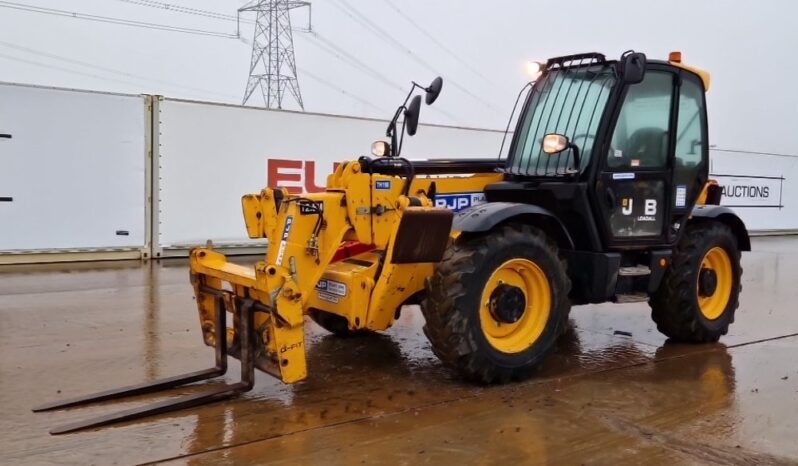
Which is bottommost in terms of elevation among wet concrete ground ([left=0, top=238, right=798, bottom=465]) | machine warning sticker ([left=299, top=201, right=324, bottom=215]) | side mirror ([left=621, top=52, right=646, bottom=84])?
wet concrete ground ([left=0, top=238, right=798, bottom=465])

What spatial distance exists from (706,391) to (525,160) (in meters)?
2.20

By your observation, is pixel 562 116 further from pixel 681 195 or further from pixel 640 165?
pixel 681 195

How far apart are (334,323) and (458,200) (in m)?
1.44

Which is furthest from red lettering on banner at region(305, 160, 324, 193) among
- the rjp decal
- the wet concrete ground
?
the rjp decal

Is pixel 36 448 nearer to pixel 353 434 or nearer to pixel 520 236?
pixel 353 434

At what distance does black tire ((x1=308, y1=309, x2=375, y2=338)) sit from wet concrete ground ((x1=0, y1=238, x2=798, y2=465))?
0.09m

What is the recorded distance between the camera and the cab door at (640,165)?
5648 millimetres

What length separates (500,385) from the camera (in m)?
5.00

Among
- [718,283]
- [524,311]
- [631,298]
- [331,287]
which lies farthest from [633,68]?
[331,287]

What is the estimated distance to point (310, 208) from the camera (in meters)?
4.88

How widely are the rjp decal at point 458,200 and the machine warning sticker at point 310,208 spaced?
4.16 feet

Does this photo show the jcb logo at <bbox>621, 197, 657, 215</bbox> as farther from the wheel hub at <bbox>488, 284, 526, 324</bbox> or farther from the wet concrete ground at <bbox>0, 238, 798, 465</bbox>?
the wheel hub at <bbox>488, 284, 526, 324</bbox>

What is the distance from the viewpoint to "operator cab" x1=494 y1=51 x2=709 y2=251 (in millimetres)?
5578

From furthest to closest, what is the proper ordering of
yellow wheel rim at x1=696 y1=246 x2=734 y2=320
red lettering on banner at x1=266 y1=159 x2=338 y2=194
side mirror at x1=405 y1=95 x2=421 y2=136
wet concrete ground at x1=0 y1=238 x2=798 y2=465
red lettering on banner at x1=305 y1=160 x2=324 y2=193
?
1. red lettering on banner at x1=305 y1=160 x2=324 y2=193
2. red lettering on banner at x1=266 y1=159 x2=338 y2=194
3. yellow wheel rim at x1=696 y1=246 x2=734 y2=320
4. side mirror at x1=405 y1=95 x2=421 y2=136
5. wet concrete ground at x1=0 y1=238 x2=798 y2=465
